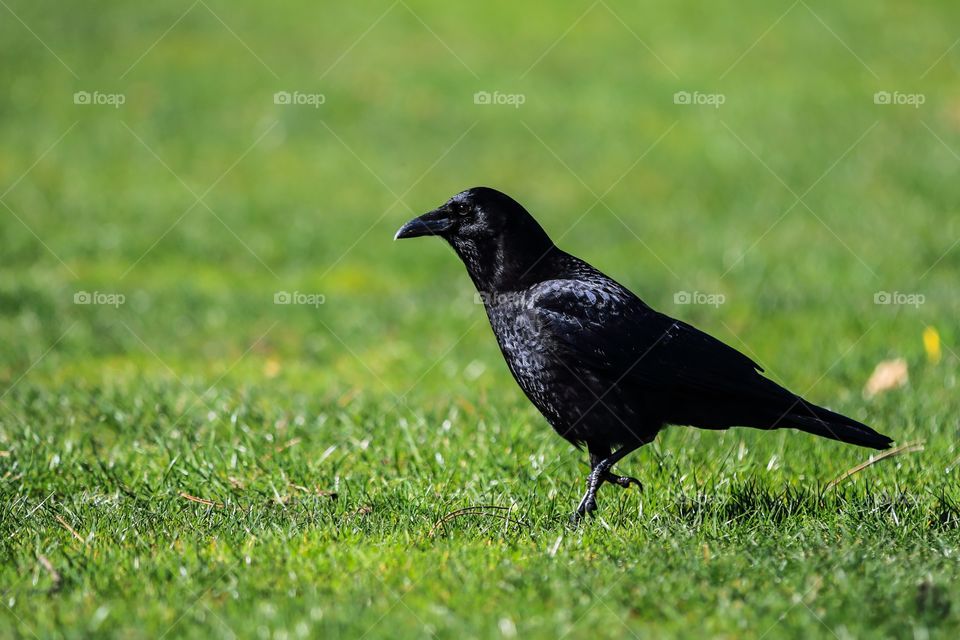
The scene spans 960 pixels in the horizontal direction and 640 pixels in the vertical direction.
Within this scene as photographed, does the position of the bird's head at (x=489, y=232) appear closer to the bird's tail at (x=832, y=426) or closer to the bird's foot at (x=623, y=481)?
the bird's foot at (x=623, y=481)

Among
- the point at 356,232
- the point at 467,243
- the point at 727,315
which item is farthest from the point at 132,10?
the point at 467,243

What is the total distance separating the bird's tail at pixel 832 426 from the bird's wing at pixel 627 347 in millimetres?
114

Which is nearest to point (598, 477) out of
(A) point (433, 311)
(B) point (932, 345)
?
(B) point (932, 345)

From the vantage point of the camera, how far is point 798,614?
10.4ft

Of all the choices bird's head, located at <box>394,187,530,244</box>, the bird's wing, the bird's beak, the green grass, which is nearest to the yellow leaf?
the green grass

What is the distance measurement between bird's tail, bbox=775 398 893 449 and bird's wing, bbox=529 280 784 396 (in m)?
0.11

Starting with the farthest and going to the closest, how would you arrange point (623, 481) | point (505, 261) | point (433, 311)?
point (433, 311) → point (505, 261) → point (623, 481)

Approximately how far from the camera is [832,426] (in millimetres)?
4320

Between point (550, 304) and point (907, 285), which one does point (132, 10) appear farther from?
point (550, 304)

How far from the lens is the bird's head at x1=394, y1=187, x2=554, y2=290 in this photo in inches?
189

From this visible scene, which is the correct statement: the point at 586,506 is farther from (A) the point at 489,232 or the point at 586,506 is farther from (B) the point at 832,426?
(A) the point at 489,232

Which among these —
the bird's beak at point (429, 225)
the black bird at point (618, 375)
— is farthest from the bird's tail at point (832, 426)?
the bird's beak at point (429, 225)

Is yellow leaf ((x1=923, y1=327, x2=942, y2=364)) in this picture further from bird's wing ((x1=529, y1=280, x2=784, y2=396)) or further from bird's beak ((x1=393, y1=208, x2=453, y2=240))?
bird's beak ((x1=393, y1=208, x2=453, y2=240))

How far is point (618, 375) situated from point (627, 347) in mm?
126
